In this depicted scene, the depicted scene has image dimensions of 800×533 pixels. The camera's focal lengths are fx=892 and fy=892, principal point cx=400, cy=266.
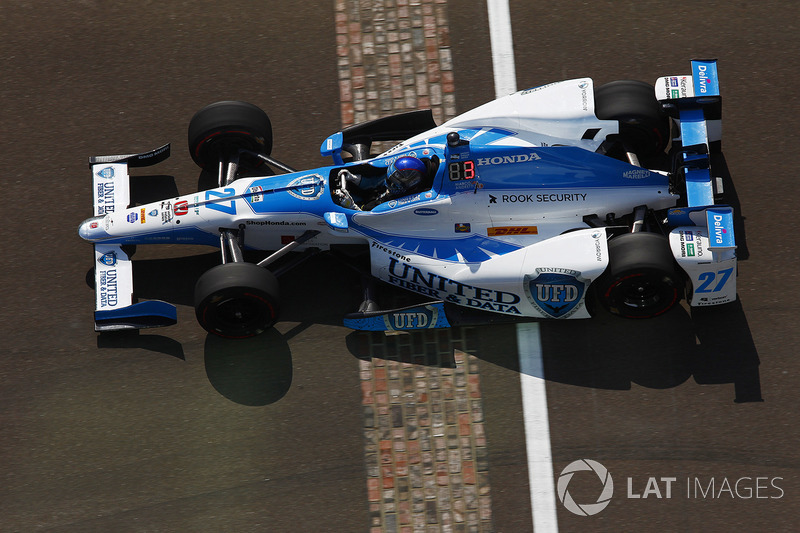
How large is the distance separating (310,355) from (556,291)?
8.85 feet

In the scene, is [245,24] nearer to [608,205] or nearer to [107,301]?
[107,301]

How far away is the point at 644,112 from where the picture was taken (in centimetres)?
927

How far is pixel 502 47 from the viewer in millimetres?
11000

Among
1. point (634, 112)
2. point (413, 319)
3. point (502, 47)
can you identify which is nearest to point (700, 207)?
point (634, 112)

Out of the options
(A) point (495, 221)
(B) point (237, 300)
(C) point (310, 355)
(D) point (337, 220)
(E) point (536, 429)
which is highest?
(D) point (337, 220)

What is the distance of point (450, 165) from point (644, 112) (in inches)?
85.8

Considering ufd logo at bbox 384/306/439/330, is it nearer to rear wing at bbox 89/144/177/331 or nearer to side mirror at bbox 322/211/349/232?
side mirror at bbox 322/211/349/232

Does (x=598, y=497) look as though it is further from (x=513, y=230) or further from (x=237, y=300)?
(x=237, y=300)

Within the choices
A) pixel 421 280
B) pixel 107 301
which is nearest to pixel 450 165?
pixel 421 280

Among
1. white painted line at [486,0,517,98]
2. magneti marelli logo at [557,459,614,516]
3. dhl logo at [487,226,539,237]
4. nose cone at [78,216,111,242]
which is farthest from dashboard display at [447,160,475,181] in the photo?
nose cone at [78,216,111,242]

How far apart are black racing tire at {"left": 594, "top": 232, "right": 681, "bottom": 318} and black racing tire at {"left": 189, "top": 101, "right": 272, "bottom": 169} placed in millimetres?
4005

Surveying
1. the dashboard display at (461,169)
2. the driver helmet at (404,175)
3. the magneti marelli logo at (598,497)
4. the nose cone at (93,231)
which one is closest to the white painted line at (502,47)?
the dashboard display at (461,169)

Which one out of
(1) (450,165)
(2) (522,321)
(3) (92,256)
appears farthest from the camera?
(3) (92,256)

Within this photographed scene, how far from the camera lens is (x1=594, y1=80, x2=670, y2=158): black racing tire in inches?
365
